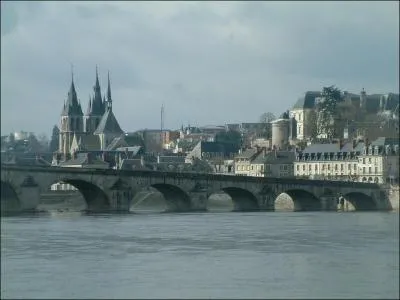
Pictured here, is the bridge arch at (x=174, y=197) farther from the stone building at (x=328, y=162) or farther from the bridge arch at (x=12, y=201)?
the stone building at (x=328, y=162)

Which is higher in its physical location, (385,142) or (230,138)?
(230,138)

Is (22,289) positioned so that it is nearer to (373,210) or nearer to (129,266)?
(129,266)

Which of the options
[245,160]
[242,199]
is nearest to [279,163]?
[245,160]

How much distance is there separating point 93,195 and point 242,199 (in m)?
8.95

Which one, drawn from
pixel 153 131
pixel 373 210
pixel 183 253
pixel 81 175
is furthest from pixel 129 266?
pixel 153 131

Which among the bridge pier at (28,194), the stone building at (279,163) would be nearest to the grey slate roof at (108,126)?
the stone building at (279,163)

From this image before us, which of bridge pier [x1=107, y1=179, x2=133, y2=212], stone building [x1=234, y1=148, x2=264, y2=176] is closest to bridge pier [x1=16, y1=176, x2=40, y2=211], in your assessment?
bridge pier [x1=107, y1=179, x2=133, y2=212]

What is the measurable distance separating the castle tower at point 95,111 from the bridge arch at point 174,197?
1960 inches

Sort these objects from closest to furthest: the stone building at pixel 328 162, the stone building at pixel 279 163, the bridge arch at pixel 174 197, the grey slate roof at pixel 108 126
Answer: the bridge arch at pixel 174 197
the stone building at pixel 328 162
the stone building at pixel 279 163
the grey slate roof at pixel 108 126

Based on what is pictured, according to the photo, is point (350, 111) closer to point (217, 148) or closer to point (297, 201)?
point (217, 148)

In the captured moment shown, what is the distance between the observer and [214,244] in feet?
121

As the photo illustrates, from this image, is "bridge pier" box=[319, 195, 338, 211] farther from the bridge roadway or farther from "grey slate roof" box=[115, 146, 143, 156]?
"grey slate roof" box=[115, 146, 143, 156]

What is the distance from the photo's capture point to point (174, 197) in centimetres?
6419

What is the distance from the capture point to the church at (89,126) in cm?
10444
